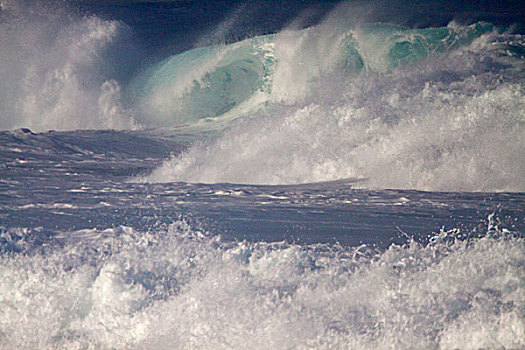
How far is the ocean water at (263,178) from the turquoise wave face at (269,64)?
0.05m

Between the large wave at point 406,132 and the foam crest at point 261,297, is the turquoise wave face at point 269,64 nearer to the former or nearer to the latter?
the large wave at point 406,132

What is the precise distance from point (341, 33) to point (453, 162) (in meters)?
6.52

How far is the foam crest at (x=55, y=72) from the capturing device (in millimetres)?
14297

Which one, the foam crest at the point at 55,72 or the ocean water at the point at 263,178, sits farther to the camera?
the foam crest at the point at 55,72

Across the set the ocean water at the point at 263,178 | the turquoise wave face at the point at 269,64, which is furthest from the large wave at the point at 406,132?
the turquoise wave face at the point at 269,64

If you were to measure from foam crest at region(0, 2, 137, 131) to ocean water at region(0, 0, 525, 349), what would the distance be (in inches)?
1.8

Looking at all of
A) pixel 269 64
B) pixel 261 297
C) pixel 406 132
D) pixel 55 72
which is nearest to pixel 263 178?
pixel 406 132

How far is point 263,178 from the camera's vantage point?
→ 285 inches

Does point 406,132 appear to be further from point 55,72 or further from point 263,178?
point 55,72

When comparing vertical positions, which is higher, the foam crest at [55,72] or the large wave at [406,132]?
the foam crest at [55,72]

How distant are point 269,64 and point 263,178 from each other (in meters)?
6.23

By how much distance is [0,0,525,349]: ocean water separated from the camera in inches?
122

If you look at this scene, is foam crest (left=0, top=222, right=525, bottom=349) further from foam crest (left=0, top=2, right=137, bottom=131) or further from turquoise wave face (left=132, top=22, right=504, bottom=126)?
foam crest (left=0, top=2, right=137, bottom=131)

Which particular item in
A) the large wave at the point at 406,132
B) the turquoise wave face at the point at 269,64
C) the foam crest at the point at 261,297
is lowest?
the foam crest at the point at 261,297
